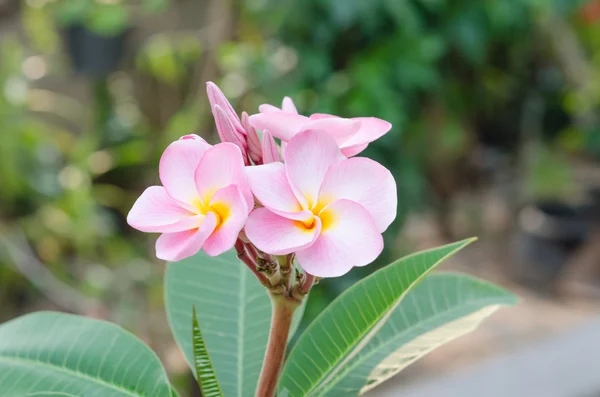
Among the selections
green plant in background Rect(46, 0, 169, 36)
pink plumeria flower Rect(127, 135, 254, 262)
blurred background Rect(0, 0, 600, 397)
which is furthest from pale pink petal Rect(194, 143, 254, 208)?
green plant in background Rect(46, 0, 169, 36)

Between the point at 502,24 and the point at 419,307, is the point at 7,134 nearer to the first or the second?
the point at 502,24

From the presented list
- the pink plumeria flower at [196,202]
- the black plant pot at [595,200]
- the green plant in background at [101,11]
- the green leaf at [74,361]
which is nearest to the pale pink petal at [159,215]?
the pink plumeria flower at [196,202]

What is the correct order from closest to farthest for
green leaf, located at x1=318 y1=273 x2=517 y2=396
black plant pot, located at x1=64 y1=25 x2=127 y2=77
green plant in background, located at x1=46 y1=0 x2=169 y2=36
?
green leaf, located at x1=318 y1=273 x2=517 y2=396, green plant in background, located at x1=46 y1=0 x2=169 y2=36, black plant pot, located at x1=64 y1=25 x2=127 y2=77

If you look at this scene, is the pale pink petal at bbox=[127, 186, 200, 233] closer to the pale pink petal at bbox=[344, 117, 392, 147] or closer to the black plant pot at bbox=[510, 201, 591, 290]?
the pale pink petal at bbox=[344, 117, 392, 147]

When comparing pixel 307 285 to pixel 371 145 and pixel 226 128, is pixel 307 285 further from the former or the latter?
pixel 371 145

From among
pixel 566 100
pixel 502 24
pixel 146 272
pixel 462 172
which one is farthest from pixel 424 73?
pixel 462 172

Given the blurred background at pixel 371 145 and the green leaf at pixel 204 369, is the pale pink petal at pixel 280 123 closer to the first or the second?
the green leaf at pixel 204 369
